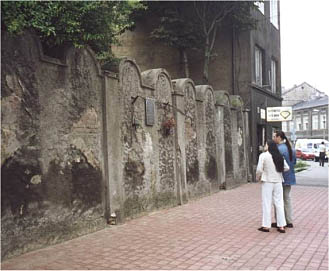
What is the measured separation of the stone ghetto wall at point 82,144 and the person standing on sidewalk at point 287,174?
→ 3.02 m

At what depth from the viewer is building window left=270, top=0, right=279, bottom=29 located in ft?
73.5

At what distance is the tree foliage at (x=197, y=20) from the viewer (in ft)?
57.5

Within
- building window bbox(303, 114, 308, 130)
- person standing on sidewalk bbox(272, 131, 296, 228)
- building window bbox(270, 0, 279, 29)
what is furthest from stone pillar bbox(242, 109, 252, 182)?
building window bbox(303, 114, 308, 130)

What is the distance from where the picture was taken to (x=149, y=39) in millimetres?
19562

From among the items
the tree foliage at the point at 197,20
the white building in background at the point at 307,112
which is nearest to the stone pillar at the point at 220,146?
the tree foliage at the point at 197,20

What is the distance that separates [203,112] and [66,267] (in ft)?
28.5

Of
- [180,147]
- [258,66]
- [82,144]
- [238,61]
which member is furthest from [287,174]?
[258,66]

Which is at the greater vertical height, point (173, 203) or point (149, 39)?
point (149, 39)

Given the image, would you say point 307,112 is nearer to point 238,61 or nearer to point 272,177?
point 238,61

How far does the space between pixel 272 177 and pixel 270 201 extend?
18.1 inches

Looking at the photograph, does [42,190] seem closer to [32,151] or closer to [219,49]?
[32,151]

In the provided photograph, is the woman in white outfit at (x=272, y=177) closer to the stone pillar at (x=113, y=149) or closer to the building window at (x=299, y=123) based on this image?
the stone pillar at (x=113, y=149)

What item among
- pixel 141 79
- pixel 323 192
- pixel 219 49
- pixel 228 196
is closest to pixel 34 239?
pixel 141 79

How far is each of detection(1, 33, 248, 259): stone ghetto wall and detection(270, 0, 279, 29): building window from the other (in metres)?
12.1
